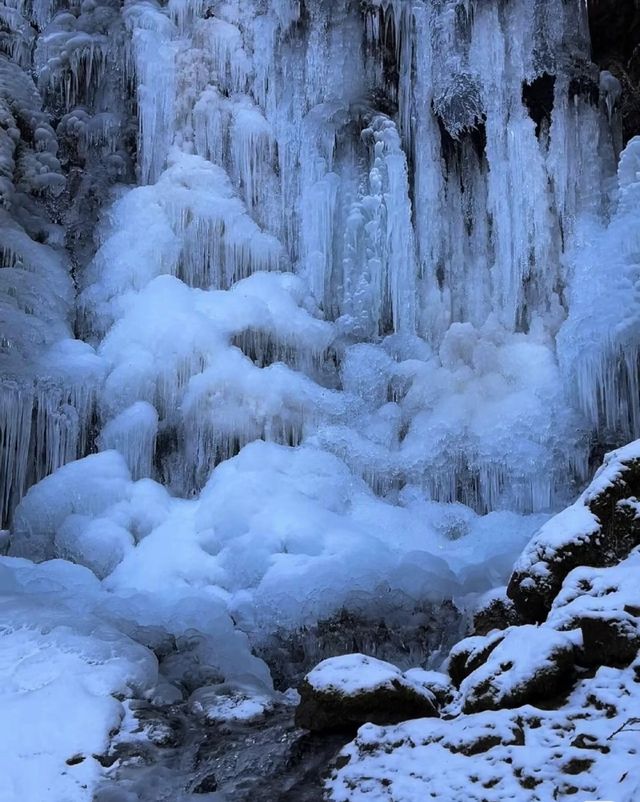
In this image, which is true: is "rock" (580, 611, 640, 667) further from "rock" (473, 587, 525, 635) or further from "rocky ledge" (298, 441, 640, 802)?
"rock" (473, 587, 525, 635)

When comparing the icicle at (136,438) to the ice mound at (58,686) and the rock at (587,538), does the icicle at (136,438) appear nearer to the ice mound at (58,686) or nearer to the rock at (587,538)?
the ice mound at (58,686)

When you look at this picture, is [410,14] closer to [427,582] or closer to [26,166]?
[26,166]

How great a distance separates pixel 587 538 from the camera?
4855 millimetres

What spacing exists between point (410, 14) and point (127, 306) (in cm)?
566

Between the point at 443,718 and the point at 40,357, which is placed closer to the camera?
the point at 443,718

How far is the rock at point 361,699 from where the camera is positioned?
13.9 feet

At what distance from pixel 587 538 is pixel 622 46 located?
29.5 ft

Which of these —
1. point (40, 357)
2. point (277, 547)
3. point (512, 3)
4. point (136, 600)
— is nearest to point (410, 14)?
point (512, 3)

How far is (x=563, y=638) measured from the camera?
4090 millimetres

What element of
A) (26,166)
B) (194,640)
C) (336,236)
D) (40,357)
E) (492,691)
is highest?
(26,166)

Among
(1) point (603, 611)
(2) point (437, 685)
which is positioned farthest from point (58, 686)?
(1) point (603, 611)

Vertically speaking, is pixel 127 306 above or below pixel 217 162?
below

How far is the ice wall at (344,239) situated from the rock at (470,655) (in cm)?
468

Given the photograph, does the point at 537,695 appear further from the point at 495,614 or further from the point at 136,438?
the point at 136,438
